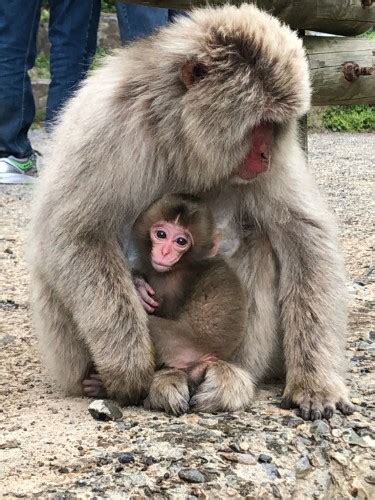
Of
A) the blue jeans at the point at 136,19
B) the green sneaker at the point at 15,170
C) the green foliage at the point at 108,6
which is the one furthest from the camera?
the green foliage at the point at 108,6

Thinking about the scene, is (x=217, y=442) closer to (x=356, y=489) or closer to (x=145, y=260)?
(x=356, y=489)

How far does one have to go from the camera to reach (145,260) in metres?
3.29

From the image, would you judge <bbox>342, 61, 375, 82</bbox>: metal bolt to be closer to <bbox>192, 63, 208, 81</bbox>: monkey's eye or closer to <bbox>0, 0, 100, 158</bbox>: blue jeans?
<bbox>0, 0, 100, 158</bbox>: blue jeans

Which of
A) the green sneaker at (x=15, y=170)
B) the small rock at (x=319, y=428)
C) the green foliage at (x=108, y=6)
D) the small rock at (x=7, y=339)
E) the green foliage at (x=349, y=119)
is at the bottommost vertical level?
the green foliage at (x=349, y=119)

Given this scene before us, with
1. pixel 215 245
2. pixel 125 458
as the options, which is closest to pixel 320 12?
pixel 215 245

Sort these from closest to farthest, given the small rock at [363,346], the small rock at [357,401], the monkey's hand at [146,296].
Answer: the monkey's hand at [146,296] < the small rock at [357,401] < the small rock at [363,346]

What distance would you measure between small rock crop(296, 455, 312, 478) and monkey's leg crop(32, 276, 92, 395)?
89cm

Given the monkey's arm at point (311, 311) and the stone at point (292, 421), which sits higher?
the monkey's arm at point (311, 311)

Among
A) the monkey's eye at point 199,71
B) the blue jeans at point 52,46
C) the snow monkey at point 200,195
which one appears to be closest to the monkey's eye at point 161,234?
the snow monkey at point 200,195

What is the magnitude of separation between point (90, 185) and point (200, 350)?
71 cm

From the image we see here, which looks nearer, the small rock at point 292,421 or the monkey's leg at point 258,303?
the small rock at point 292,421

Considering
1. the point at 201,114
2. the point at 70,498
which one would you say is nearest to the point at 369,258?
the point at 201,114

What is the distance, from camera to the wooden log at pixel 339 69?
5.18 m

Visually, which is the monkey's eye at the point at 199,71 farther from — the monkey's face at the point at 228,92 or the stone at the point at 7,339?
the stone at the point at 7,339
